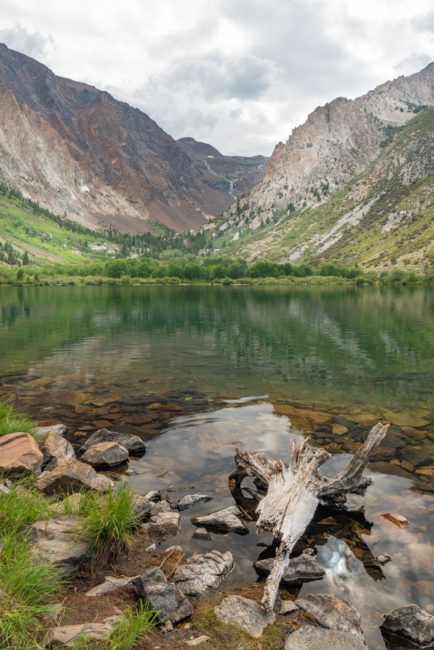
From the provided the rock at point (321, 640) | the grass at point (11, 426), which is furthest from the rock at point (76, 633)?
the grass at point (11, 426)

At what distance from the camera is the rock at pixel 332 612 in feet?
23.5

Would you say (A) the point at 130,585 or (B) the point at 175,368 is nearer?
(A) the point at 130,585

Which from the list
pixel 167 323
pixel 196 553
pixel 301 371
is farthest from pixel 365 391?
pixel 167 323

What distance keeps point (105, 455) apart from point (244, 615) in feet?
28.2

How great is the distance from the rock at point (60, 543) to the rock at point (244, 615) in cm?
286

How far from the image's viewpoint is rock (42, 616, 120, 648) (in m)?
5.63

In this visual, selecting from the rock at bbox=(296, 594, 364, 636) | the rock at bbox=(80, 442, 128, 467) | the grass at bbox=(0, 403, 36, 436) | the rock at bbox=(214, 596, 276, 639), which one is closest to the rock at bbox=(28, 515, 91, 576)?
the rock at bbox=(214, 596, 276, 639)

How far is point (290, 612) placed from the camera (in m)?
7.57

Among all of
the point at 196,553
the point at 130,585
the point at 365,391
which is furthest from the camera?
the point at 365,391

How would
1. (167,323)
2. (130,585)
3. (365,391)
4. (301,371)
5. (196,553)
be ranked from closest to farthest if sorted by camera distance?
(130,585) → (196,553) → (365,391) → (301,371) → (167,323)

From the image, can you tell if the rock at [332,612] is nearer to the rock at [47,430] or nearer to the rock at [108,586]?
the rock at [108,586]

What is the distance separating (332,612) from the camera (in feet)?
24.3

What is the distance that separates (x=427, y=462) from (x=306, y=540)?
7434mm

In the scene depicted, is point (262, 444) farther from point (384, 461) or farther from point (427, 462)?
point (427, 462)
